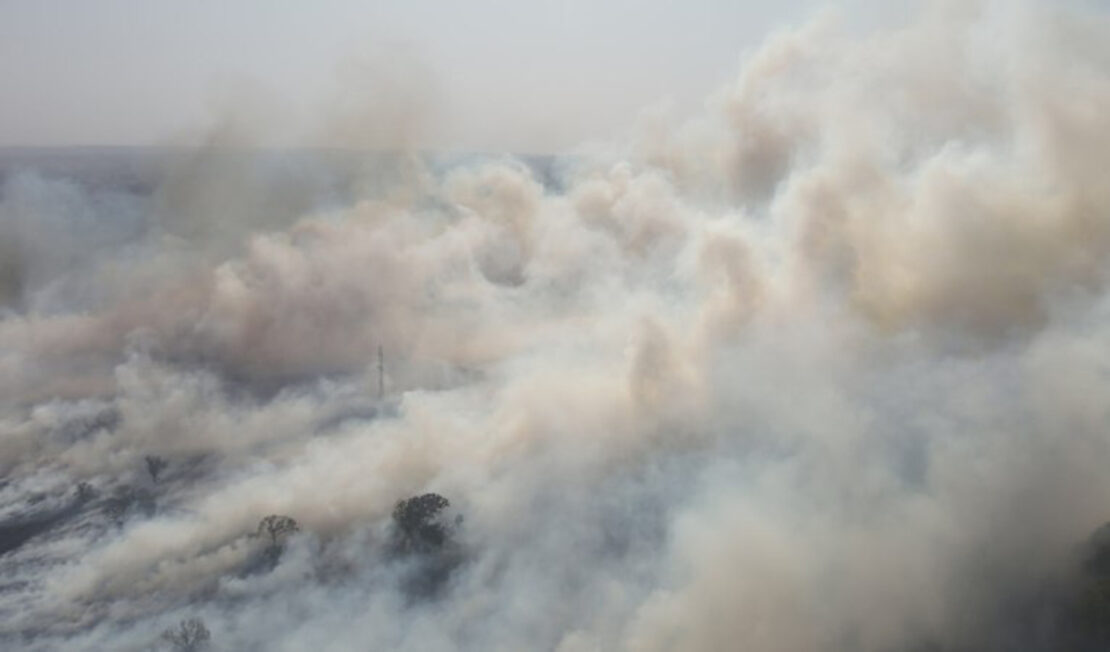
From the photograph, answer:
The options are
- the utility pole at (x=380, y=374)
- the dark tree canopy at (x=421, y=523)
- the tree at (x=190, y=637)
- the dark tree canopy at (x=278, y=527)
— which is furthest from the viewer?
the utility pole at (x=380, y=374)

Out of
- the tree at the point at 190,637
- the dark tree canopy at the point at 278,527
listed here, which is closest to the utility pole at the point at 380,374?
the dark tree canopy at the point at 278,527

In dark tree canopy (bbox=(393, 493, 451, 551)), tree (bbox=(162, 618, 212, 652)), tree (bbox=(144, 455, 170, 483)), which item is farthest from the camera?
tree (bbox=(144, 455, 170, 483))

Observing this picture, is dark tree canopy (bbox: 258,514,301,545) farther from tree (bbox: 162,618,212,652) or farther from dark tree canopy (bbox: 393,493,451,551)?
tree (bbox: 162,618,212,652)

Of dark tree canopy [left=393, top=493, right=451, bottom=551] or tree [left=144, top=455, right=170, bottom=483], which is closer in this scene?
dark tree canopy [left=393, top=493, right=451, bottom=551]

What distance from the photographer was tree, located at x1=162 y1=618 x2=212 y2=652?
57.2 metres

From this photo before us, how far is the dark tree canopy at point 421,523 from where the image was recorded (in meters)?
68.7

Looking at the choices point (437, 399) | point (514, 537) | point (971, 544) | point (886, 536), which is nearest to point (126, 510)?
point (437, 399)

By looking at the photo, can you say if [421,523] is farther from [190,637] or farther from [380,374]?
[380,374]

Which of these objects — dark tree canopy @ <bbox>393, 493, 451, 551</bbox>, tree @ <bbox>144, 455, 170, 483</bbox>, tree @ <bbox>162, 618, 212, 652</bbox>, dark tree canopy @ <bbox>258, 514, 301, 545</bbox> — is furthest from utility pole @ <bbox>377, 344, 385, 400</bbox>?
tree @ <bbox>162, 618, 212, 652</bbox>

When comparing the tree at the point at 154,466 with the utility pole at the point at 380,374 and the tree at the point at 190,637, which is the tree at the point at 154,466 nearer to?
the utility pole at the point at 380,374

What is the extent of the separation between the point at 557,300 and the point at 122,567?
65.4 metres

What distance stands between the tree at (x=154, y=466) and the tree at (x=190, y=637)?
97.2ft

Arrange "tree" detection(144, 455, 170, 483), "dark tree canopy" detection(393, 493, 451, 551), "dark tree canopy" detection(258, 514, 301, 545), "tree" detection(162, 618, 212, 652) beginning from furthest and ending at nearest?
"tree" detection(144, 455, 170, 483) → "dark tree canopy" detection(258, 514, 301, 545) → "dark tree canopy" detection(393, 493, 451, 551) → "tree" detection(162, 618, 212, 652)

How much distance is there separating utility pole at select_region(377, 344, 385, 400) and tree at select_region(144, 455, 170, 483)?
25.3m
